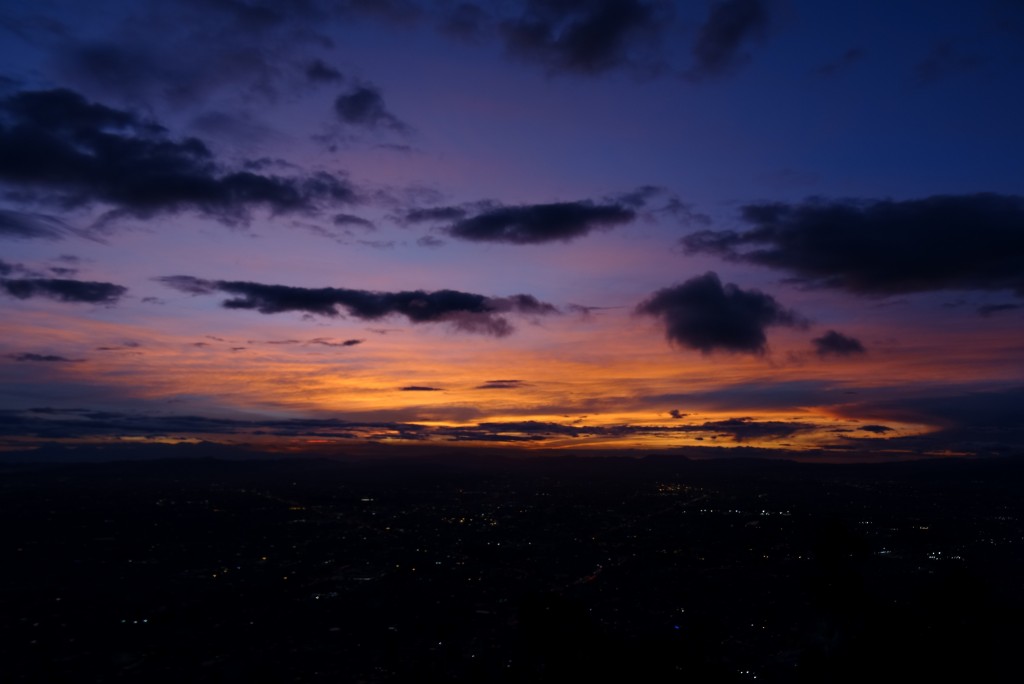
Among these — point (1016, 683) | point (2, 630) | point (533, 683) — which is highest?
point (533, 683)

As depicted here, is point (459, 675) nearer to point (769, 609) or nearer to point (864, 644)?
point (769, 609)

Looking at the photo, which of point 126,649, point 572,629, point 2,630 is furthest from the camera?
point 2,630

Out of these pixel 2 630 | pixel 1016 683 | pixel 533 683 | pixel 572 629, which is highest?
pixel 572 629

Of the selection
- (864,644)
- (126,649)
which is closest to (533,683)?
(864,644)

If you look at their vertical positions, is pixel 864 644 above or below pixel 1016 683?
above

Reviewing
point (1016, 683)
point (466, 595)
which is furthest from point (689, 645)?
point (466, 595)

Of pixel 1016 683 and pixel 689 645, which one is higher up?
pixel 689 645

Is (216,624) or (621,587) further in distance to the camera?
(621,587)

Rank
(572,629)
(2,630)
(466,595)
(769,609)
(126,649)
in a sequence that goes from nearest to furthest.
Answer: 1. (572,629)
2. (126,649)
3. (2,630)
4. (769,609)
5. (466,595)

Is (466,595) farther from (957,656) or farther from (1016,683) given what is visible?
(957,656)
